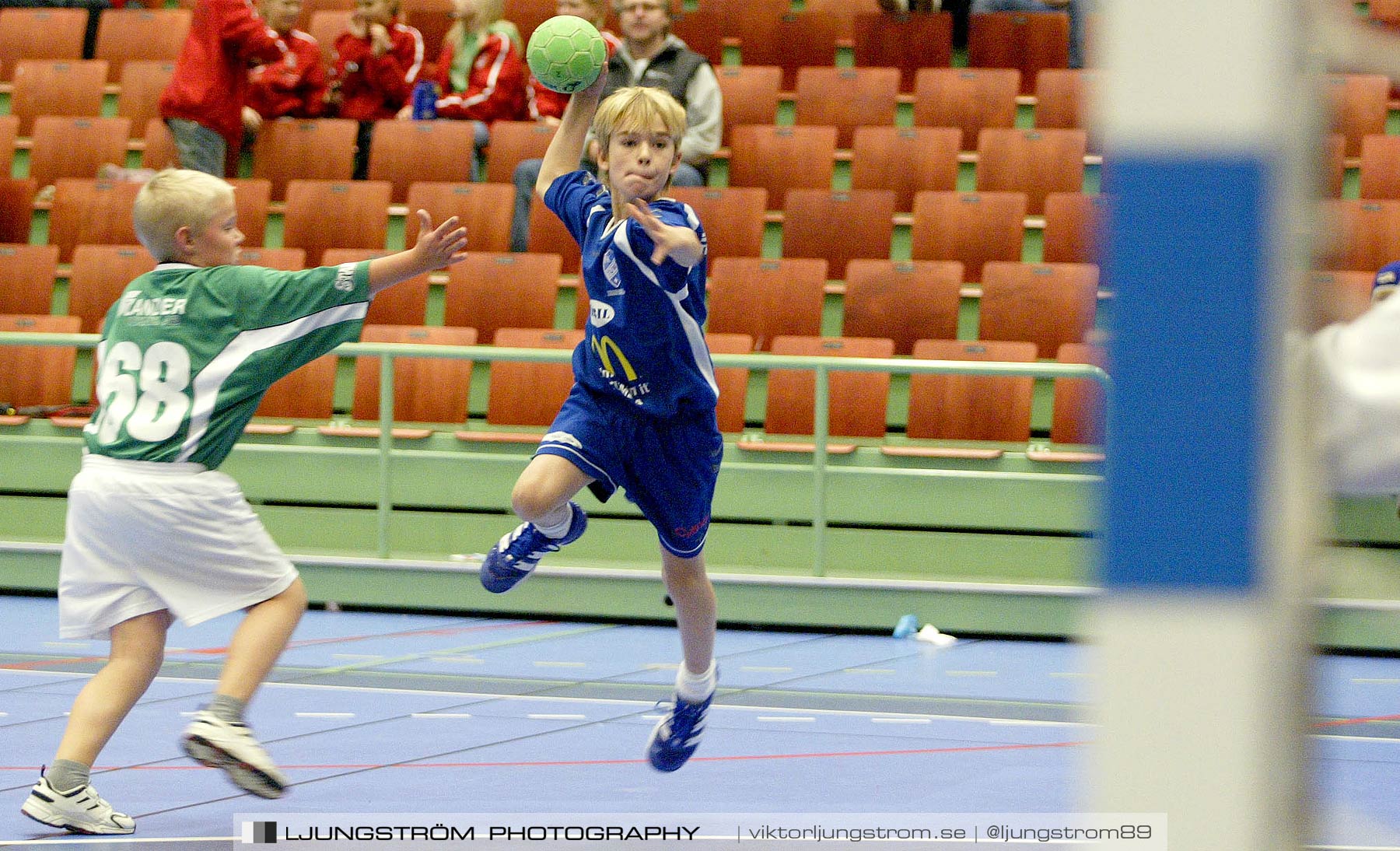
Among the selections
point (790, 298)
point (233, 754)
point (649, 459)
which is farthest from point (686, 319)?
point (790, 298)

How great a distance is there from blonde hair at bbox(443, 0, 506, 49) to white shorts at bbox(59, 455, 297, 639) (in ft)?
18.9

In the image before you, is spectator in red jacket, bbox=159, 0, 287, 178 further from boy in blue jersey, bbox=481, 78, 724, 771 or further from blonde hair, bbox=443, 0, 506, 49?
boy in blue jersey, bbox=481, 78, 724, 771

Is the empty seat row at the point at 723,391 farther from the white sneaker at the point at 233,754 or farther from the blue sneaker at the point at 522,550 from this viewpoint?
the white sneaker at the point at 233,754

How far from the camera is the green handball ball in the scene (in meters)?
4.25

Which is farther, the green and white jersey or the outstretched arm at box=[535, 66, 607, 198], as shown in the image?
the outstretched arm at box=[535, 66, 607, 198]

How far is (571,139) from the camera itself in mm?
4332

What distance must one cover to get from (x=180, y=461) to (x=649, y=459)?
3.72 ft

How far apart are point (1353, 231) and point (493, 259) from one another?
4151 millimetres

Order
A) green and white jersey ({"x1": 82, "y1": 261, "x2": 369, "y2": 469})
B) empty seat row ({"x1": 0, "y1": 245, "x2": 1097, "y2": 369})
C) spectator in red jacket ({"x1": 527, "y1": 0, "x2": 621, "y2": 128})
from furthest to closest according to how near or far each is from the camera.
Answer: spectator in red jacket ({"x1": 527, "y1": 0, "x2": 621, "y2": 128}), empty seat row ({"x1": 0, "y1": 245, "x2": 1097, "y2": 369}), green and white jersey ({"x1": 82, "y1": 261, "x2": 369, "y2": 469})

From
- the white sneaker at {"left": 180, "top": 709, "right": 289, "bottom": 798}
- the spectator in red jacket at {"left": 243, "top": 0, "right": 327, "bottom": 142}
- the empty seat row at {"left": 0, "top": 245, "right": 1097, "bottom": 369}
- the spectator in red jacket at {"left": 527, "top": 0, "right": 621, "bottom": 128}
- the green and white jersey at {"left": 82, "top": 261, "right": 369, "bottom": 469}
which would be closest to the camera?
the white sneaker at {"left": 180, "top": 709, "right": 289, "bottom": 798}

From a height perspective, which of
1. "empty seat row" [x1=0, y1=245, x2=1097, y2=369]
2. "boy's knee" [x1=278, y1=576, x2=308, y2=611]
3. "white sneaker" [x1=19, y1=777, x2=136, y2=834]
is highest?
"empty seat row" [x1=0, y1=245, x2=1097, y2=369]

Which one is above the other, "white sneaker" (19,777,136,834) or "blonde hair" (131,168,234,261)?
"blonde hair" (131,168,234,261)

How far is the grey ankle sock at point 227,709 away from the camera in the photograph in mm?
3559

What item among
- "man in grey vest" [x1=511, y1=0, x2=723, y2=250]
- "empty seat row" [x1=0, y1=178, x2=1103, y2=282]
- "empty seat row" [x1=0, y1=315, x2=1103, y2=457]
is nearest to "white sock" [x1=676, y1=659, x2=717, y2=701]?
"empty seat row" [x1=0, y1=315, x2=1103, y2=457]
